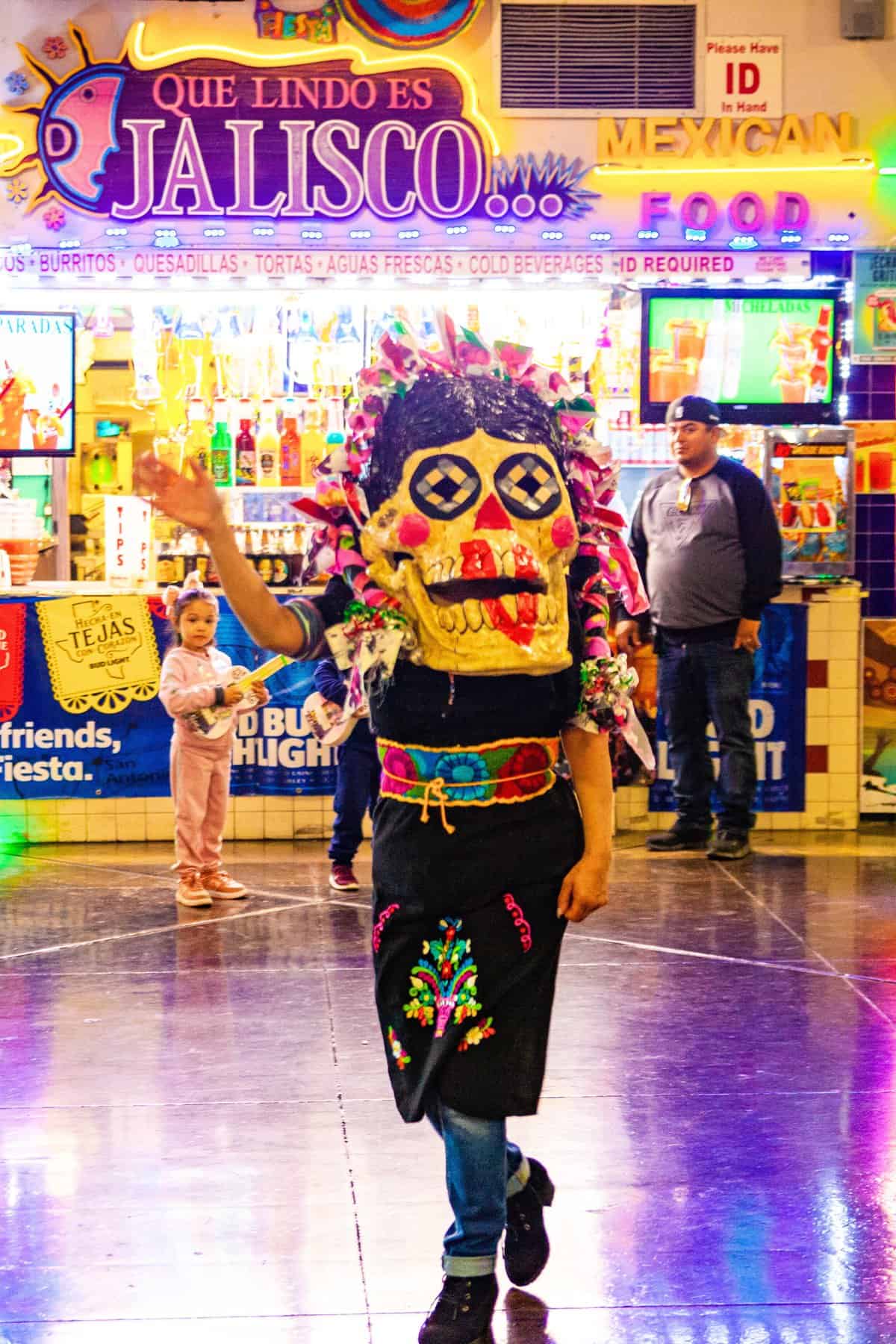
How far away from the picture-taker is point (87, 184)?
30.1ft

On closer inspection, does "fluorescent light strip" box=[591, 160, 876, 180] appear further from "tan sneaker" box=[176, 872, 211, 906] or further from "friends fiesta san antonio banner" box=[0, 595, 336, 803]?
"tan sneaker" box=[176, 872, 211, 906]

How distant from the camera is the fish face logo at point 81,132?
9156mm

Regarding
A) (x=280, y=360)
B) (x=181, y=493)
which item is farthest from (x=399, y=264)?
(x=181, y=493)

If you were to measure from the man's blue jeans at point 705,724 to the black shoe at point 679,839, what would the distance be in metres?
0.02

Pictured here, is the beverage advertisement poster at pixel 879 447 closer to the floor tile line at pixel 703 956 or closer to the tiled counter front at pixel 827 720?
the tiled counter front at pixel 827 720

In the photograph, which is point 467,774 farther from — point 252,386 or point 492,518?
point 252,386

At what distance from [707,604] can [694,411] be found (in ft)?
2.87

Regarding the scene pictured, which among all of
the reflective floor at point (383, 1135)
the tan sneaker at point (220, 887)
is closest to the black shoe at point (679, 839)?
the reflective floor at point (383, 1135)

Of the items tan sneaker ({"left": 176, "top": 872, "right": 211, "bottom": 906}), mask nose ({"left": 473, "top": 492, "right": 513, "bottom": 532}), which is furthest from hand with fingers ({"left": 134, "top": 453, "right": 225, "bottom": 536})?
tan sneaker ({"left": 176, "top": 872, "right": 211, "bottom": 906})

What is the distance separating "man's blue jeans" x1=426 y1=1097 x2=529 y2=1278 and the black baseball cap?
525cm

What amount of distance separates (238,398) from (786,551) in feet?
10.1

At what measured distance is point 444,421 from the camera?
336 centimetres

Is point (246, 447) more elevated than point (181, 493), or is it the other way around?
point (246, 447)

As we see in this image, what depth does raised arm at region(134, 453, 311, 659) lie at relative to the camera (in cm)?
303
